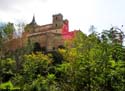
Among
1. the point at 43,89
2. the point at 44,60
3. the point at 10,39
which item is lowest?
the point at 43,89

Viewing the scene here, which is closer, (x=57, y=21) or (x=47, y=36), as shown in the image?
(x=47, y=36)

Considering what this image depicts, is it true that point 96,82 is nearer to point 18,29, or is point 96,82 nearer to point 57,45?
point 18,29

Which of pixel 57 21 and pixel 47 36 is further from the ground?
pixel 57 21

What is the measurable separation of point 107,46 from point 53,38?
40940mm

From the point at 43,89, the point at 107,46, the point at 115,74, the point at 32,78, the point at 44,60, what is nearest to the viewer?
the point at 115,74

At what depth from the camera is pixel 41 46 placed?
55.2 metres

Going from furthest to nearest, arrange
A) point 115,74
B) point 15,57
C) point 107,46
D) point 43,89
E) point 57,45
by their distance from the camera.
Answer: point 57,45
point 15,57
point 43,89
point 107,46
point 115,74

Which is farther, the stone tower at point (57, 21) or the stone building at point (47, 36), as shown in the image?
the stone tower at point (57, 21)

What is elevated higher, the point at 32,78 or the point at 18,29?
the point at 18,29

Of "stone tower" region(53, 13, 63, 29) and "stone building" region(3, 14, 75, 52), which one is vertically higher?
"stone tower" region(53, 13, 63, 29)

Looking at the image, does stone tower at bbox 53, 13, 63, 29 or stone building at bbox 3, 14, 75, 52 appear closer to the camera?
stone building at bbox 3, 14, 75, 52

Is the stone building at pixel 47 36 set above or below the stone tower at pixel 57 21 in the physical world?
below

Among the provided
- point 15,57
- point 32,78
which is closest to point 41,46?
point 15,57

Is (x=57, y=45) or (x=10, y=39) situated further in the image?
(x=57, y=45)
